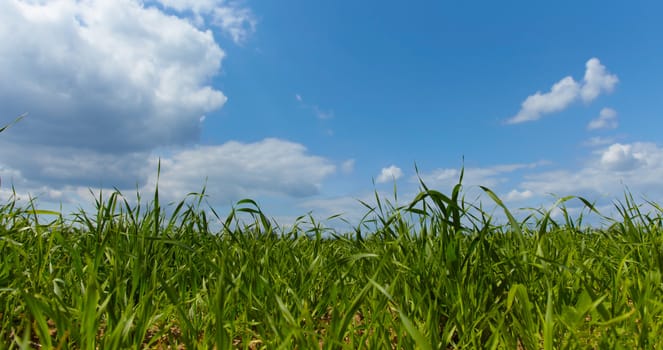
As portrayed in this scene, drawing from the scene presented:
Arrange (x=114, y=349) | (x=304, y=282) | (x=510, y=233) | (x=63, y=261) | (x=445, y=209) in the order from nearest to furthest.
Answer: (x=114, y=349)
(x=445, y=209)
(x=304, y=282)
(x=63, y=261)
(x=510, y=233)

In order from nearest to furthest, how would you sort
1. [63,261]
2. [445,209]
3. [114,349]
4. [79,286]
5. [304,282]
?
[114,349] → [445,209] → [79,286] → [304,282] → [63,261]

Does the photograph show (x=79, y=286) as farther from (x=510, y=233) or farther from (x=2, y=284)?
(x=510, y=233)

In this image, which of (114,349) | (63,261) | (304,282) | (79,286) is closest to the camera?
(114,349)

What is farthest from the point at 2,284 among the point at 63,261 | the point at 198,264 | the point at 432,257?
the point at 432,257

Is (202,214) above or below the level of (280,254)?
above

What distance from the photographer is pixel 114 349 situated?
1497 mm

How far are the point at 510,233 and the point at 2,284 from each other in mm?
2838

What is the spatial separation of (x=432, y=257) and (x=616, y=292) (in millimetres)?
826

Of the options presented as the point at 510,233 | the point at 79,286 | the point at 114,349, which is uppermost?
the point at 510,233

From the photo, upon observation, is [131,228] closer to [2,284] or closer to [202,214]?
[202,214]

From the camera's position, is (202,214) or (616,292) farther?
(202,214)

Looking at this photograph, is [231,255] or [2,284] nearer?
[2,284]

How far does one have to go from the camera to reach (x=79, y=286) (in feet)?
7.13

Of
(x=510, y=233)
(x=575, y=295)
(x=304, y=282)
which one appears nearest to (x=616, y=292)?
(x=575, y=295)
